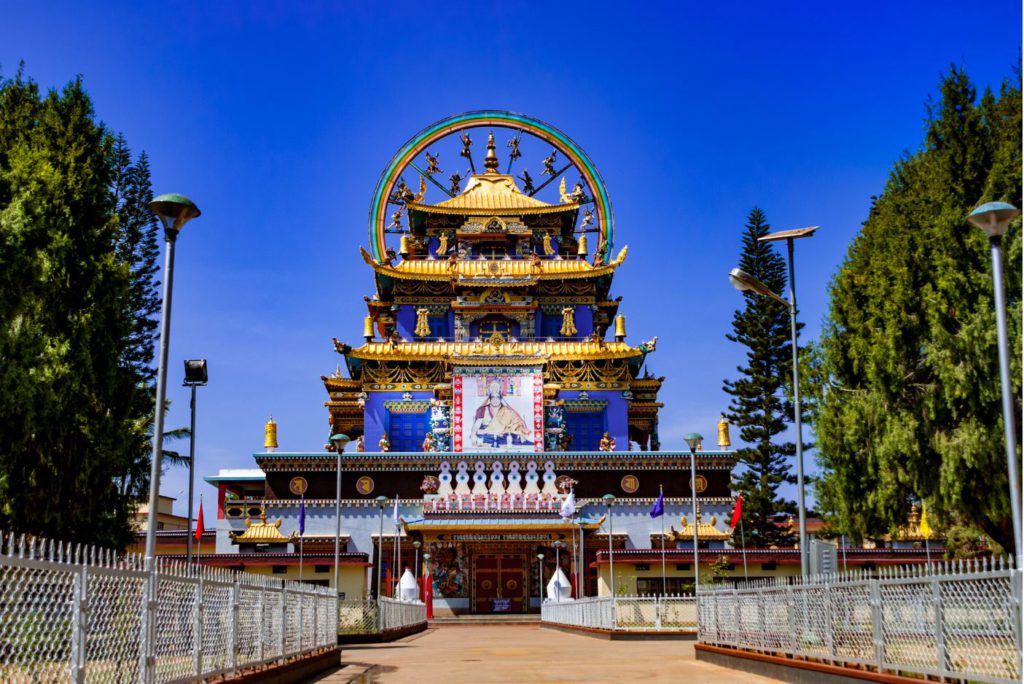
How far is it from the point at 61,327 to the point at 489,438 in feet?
82.0

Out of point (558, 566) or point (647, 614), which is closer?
point (647, 614)

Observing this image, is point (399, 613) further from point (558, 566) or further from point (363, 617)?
point (558, 566)

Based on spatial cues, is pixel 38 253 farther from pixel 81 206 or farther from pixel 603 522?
pixel 603 522

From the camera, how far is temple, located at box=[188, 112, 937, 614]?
38.3 m

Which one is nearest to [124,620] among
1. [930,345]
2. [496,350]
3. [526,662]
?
[526,662]

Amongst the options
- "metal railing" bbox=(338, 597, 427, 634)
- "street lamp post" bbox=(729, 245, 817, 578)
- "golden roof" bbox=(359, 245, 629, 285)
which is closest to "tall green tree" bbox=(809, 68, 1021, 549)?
"street lamp post" bbox=(729, 245, 817, 578)

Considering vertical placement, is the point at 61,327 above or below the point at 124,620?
above

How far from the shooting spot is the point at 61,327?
19.5m

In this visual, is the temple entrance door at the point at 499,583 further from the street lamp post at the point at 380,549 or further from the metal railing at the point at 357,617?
the metal railing at the point at 357,617

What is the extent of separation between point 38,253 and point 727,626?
46.8 feet

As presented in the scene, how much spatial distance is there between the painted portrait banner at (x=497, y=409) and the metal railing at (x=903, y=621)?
2623cm

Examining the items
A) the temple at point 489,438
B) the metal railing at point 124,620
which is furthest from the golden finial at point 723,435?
the metal railing at point 124,620

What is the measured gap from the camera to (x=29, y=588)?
23.0 ft

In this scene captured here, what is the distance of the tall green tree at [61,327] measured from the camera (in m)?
17.4
